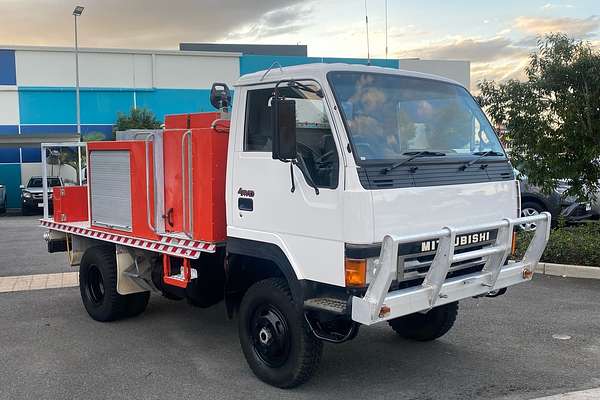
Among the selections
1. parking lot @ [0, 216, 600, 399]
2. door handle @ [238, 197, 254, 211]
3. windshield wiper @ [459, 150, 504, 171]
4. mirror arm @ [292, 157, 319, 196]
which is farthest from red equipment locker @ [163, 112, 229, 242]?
windshield wiper @ [459, 150, 504, 171]

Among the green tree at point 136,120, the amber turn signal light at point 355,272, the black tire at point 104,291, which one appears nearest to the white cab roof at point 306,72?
the amber turn signal light at point 355,272

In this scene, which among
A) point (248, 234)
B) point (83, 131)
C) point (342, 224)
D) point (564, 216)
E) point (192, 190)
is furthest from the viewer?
point (83, 131)

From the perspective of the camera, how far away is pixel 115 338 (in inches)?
249

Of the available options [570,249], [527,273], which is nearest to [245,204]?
[527,273]

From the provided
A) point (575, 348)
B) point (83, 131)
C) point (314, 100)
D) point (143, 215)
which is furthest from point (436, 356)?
point (83, 131)

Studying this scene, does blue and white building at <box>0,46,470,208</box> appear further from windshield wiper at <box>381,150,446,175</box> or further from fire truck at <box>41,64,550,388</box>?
windshield wiper at <box>381,150,446,175</box>

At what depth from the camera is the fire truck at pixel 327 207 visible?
13.8 feet

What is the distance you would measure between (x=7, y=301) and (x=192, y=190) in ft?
13.4

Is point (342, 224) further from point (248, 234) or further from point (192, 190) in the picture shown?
point (192, 190)

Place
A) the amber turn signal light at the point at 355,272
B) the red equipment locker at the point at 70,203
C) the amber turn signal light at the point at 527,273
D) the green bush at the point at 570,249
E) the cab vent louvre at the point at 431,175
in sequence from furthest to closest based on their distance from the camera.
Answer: the green bush at the point at 570,249
the red equipment locker at the point at 70,203
the amber turn signal light at the point at 527,273
the cab vent louvre at the point at 431,175
the amber turn signal light at the point at 355,272

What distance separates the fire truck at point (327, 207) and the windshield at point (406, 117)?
0.04ft

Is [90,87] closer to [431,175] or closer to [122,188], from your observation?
[122,188]

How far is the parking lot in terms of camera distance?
4.85 meters

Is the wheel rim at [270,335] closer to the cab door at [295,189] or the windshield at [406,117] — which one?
the cab door at [295,189]
